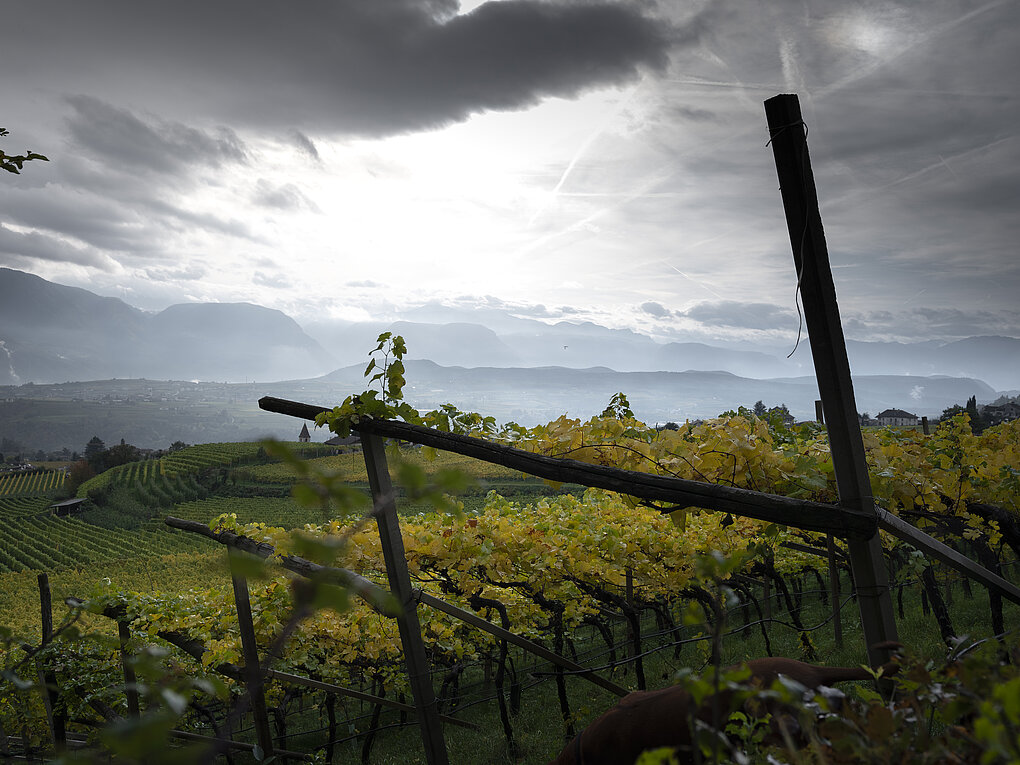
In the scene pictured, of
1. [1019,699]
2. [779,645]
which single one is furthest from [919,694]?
[779,645]

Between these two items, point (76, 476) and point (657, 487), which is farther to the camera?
point (76, 476)

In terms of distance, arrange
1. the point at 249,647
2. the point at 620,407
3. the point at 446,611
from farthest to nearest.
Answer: the point at 249,647 → the point at 620,407 → the point at 446,611

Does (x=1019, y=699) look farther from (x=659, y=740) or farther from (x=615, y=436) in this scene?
(x=615, y=436)

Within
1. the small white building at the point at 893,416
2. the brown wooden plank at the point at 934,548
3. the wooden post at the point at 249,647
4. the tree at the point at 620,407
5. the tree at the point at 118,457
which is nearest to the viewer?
the brown wooden plank at the point at 934,548

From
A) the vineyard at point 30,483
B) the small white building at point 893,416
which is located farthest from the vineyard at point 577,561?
the vineyard at point 30,483

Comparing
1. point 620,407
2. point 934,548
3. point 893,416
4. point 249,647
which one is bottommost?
point 893,416

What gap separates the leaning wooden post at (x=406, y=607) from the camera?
308cm

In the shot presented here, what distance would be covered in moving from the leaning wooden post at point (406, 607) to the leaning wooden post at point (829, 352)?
2.07 metres

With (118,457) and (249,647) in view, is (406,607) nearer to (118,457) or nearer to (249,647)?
(249,647)

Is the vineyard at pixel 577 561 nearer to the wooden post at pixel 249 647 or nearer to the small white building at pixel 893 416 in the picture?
the wooden post at pixel 249 647

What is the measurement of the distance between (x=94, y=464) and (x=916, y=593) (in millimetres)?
90893

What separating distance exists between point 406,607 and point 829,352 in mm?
2401

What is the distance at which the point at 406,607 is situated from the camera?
3.15m

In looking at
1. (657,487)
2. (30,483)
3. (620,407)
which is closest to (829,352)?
(657,487)
